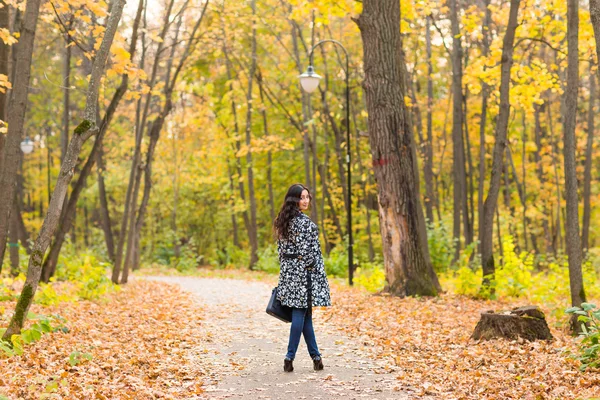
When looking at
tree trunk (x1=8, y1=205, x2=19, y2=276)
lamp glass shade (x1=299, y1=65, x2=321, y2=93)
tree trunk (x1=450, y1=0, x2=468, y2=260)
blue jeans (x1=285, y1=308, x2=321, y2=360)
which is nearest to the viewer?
blue jeans (x1=285, y1=308, x2=321, y2=360)

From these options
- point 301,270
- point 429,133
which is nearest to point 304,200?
point 301,270

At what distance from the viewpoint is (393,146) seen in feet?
41.7

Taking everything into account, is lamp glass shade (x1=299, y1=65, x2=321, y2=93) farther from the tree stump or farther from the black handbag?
the black handbag

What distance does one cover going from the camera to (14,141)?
8.54 meters

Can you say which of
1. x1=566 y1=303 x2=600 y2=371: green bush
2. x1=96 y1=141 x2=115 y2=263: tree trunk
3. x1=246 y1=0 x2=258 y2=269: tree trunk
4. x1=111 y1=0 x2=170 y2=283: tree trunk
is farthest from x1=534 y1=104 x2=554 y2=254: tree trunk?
x1=566 y1=303 x2=600 y2=371: green bush

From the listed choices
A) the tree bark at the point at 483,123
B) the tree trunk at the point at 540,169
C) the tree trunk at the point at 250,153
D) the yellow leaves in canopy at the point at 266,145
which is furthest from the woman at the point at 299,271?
the tree trunk at the point at 540,169

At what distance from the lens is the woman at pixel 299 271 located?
22.1ft

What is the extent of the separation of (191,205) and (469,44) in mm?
16479

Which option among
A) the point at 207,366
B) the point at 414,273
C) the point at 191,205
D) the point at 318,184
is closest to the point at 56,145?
the point at 191,205

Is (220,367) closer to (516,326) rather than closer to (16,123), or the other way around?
(516,326)

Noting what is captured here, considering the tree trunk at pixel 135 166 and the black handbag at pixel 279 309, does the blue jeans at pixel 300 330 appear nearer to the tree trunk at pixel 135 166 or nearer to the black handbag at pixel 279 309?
the black handbag at pixel 279 309

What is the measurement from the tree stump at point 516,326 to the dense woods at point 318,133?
0.68 metres

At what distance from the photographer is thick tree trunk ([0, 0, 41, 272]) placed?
8.51 meters

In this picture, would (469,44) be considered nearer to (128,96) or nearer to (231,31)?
(231,31)
